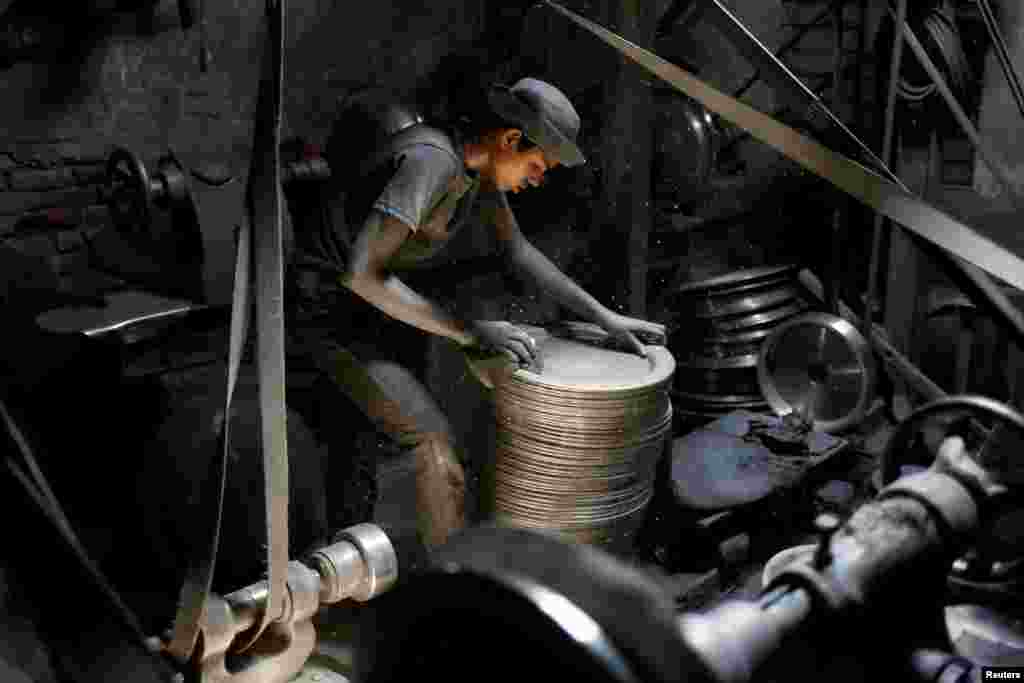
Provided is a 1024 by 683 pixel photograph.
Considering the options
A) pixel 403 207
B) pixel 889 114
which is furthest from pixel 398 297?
pixel 889 114

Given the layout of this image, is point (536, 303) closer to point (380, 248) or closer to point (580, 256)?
point (580, 256)

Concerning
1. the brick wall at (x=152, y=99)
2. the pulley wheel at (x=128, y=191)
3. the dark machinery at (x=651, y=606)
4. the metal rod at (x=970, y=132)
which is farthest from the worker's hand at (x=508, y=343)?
the dark machinery at (x=651, y=606)

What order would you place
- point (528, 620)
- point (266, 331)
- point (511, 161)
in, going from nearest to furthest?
point (528, 620), point (266, 331), point (511, 161)

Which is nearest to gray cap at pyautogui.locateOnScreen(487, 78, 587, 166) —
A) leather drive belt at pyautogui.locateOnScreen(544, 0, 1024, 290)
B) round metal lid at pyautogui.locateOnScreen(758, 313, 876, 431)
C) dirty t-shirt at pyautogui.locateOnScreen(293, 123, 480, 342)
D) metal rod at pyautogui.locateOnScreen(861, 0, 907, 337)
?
dirty t-shirt at pyautogui.locateOnScreen(293, 123, 480, 342)

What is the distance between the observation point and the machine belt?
2.08 m

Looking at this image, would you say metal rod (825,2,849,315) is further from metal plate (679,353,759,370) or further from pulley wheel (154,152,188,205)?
pulley wheel (154,152,188,205)

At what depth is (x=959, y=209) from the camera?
7.24 m

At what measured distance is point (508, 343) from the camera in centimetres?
399

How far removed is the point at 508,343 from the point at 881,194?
7.64ft

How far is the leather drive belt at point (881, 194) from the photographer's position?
168 centimetres

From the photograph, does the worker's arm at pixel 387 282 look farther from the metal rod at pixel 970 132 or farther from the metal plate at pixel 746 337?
the metal plate at pixel 746 337

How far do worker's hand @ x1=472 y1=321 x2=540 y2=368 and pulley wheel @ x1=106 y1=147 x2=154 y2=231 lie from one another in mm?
1426

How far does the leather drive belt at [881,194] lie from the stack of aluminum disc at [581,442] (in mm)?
1901

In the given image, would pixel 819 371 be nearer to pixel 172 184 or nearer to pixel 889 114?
pixel 889 114
